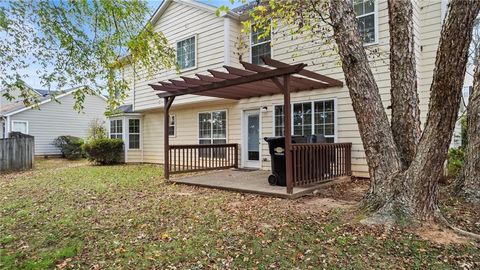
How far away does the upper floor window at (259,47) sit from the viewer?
9984 millimetres

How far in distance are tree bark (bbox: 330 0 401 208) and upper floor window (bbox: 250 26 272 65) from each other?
17.4ft

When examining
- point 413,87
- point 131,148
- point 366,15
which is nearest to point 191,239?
point 413,87

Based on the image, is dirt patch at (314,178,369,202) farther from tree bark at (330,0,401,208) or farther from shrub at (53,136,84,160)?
shrub at (53,136,84,160)

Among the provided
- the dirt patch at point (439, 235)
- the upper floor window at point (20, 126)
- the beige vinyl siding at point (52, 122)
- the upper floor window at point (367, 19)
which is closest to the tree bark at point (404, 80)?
the dirt patch at point (439, 235)

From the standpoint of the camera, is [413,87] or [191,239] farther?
[413,87]

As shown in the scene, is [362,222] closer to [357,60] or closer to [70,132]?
[357,60]

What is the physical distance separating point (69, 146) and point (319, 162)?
1781 cm

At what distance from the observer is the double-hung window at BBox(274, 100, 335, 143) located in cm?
871

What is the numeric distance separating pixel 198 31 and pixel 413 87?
8435mm

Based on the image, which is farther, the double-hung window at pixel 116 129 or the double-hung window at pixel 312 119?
the double-hung window at pixel 116 129

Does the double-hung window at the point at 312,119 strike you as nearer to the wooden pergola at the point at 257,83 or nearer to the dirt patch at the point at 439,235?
the wooden pergola at the point at 257,83

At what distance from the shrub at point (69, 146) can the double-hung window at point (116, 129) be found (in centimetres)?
416

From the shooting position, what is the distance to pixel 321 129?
8867mm

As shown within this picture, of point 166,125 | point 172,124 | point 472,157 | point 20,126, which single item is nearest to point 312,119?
point 472,157
